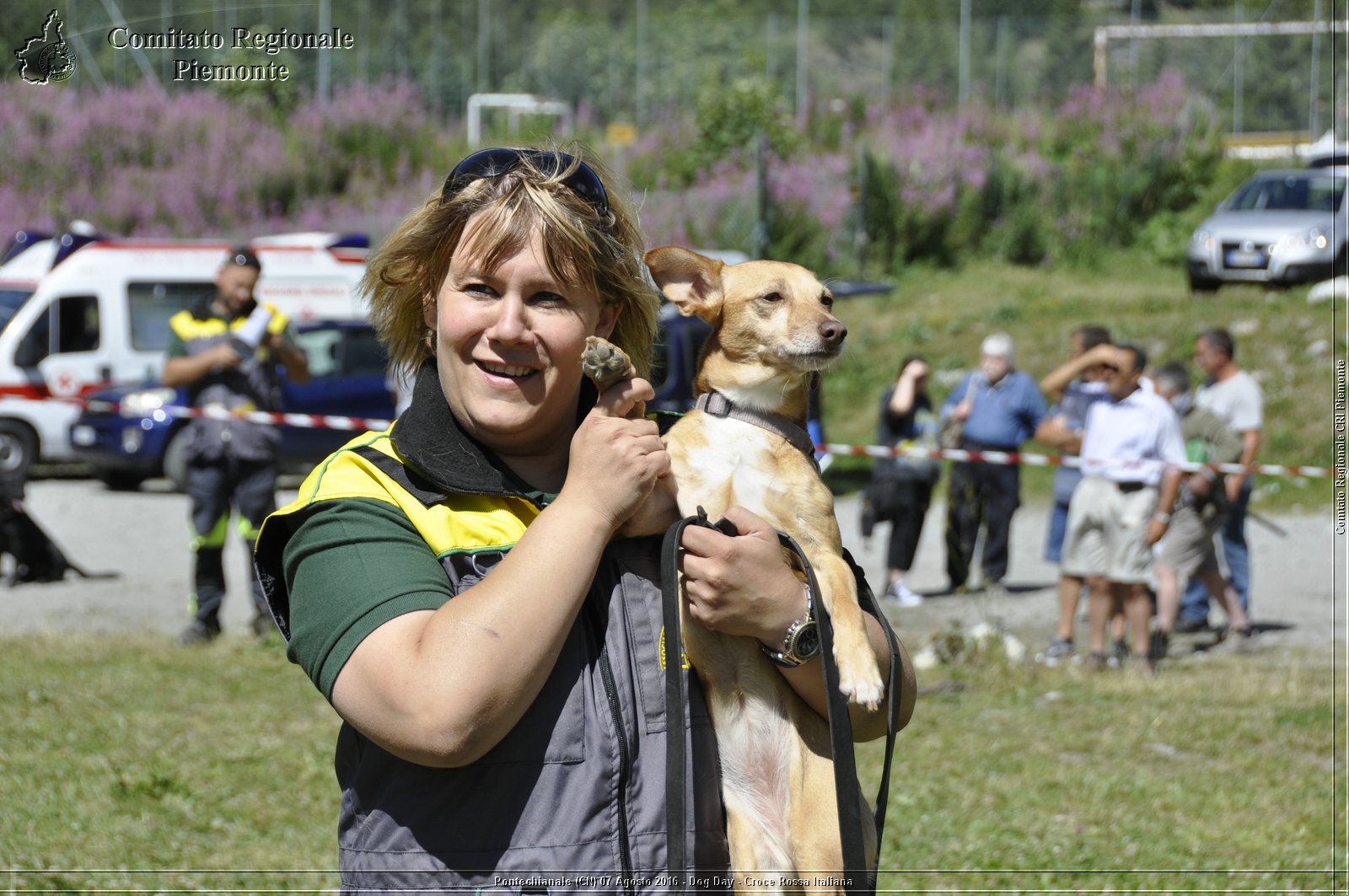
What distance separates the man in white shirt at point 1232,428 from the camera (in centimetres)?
885

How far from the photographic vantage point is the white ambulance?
45.7 feet

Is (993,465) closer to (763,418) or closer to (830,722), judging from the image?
(763,418)

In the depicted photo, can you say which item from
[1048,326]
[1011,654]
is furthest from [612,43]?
[1011,654]

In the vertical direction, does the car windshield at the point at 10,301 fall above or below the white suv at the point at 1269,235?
below

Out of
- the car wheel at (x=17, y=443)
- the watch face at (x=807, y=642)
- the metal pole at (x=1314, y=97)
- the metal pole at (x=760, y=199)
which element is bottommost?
the car wheel at (x=17, y=443)

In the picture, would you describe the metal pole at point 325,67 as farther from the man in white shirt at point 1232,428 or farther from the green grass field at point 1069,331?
the man in white shirt at point 1232,428

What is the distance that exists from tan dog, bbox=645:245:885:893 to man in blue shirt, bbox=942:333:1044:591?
7.00m

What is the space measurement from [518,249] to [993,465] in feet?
27.3

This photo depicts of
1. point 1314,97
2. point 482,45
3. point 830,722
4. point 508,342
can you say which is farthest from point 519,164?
point 482,45

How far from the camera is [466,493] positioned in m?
1.83

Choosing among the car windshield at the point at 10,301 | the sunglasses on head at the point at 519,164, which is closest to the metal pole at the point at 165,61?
the car windshield at the point at 10,301

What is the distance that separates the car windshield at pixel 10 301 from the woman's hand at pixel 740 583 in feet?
48.2

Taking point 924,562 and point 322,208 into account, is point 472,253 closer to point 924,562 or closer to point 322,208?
point 924,562

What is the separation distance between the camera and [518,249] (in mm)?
1894
